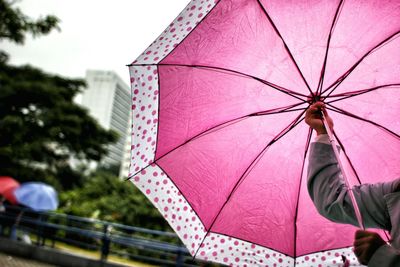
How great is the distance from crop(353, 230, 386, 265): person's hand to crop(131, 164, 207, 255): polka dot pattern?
1164 millimetres

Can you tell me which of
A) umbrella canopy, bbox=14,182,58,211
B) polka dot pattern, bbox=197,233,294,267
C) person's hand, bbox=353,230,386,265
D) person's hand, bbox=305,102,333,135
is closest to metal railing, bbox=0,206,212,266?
umbrella canopy, bbox=14,182,58,211

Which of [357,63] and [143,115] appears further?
[143,115]

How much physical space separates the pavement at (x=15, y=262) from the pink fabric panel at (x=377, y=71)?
8310 mm

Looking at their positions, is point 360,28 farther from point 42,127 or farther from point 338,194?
point 42,127

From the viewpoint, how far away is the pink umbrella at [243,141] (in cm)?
208

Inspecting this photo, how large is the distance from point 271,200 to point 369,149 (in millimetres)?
711

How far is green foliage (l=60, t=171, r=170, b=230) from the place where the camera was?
11.6 m

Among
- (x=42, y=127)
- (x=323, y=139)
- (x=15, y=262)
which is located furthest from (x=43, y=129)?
(x=323, y=139)

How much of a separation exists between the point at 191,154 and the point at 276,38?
904mm

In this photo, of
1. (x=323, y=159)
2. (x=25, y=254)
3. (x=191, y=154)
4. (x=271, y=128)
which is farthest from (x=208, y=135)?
(x=25, y=254)

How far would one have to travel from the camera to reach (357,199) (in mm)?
1433

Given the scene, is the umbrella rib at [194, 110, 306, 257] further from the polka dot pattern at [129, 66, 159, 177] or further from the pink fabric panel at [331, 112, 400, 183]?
the polka dot pattern at [129, 66, 159, 177]

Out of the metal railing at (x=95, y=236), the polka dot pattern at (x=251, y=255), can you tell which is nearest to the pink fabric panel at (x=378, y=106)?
the polka dot pattern at (x=251, y=255)

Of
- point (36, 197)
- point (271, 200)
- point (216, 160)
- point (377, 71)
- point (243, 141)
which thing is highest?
point (377, 71)
